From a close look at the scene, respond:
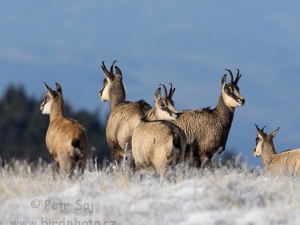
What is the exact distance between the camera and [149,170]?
45.3 feet

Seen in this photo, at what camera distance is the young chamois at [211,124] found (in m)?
16.9

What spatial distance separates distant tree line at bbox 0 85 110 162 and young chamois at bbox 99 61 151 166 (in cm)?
4947

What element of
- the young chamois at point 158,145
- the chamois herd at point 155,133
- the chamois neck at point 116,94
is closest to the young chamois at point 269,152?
the chamois herd at point 155,133

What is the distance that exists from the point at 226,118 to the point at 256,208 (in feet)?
25.8

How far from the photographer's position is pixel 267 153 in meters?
19.6

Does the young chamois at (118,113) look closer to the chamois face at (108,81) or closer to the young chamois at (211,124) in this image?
the chamois face at (108,81)

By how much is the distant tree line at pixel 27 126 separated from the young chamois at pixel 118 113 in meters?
49.5

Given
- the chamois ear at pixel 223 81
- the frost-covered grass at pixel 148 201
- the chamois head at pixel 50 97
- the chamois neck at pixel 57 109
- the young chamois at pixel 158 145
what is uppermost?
the chamois ear at pixel 223 81

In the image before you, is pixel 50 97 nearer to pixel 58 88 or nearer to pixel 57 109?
pixel 58 88

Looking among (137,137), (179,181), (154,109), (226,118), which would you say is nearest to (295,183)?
(179,181)

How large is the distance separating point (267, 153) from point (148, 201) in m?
9.92

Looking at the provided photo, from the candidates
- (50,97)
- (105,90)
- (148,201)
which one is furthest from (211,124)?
(148,201)

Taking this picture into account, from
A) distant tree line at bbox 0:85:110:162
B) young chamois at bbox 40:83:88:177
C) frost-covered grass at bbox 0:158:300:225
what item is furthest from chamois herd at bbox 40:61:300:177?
distant tree line at bbox 0:85:110:162

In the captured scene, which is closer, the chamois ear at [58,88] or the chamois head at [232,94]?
the chamois ear at [58,88]
